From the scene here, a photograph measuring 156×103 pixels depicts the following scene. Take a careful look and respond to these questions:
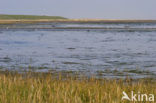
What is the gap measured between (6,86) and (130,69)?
7.71 metres

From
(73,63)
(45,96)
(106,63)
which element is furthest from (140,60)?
(45,96)

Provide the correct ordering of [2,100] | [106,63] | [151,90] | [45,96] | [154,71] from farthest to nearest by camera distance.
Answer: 1. [106,63]
2. [154,71]
3. [151,90]
4. [45,96]
5. [2,100]

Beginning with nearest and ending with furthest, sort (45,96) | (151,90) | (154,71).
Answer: (45,96)
(151,90)
(154,71)

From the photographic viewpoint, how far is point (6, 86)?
849cm

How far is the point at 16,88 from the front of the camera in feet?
27.4

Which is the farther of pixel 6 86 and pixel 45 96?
pixel 6 86

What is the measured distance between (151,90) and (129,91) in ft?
1.69

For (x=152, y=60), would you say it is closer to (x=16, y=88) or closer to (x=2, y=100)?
(x=16, y=88)

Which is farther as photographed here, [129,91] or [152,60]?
[152,60]

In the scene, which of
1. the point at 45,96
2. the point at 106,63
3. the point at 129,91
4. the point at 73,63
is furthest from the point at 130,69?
the point at 45,96

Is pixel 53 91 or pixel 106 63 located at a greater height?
pixel 53 91

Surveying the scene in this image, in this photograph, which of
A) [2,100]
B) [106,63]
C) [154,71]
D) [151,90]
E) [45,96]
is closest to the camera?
[2,100]

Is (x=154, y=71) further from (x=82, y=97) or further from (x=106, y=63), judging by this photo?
(x=82, y=97)

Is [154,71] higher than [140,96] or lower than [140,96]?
lower
